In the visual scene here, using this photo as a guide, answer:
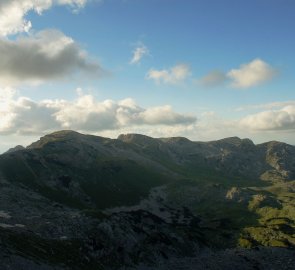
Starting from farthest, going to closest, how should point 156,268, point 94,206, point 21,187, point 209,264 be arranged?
point 94,206 < point 21,187 < point 209,264 < point 156,268

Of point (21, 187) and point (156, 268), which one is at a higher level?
point (21, 187)

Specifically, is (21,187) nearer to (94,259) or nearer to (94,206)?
(94,206)

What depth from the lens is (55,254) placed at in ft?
265

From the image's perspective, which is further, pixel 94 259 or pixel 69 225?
pixel 69 225

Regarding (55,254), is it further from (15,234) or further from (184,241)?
(184,241)

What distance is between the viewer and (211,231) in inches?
6526

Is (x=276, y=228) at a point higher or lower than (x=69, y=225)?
lower

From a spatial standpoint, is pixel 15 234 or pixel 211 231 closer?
pixel 15 234

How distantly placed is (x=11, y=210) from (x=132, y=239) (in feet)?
177

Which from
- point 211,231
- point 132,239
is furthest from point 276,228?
point 132,239

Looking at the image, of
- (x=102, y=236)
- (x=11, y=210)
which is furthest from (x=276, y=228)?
(x=11, y=210)

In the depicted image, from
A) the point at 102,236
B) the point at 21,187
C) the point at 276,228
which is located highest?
the point at 21,187

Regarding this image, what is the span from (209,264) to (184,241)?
24929 millimetres

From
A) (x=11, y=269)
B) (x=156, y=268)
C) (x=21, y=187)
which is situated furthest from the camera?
(x=21, y=187)
